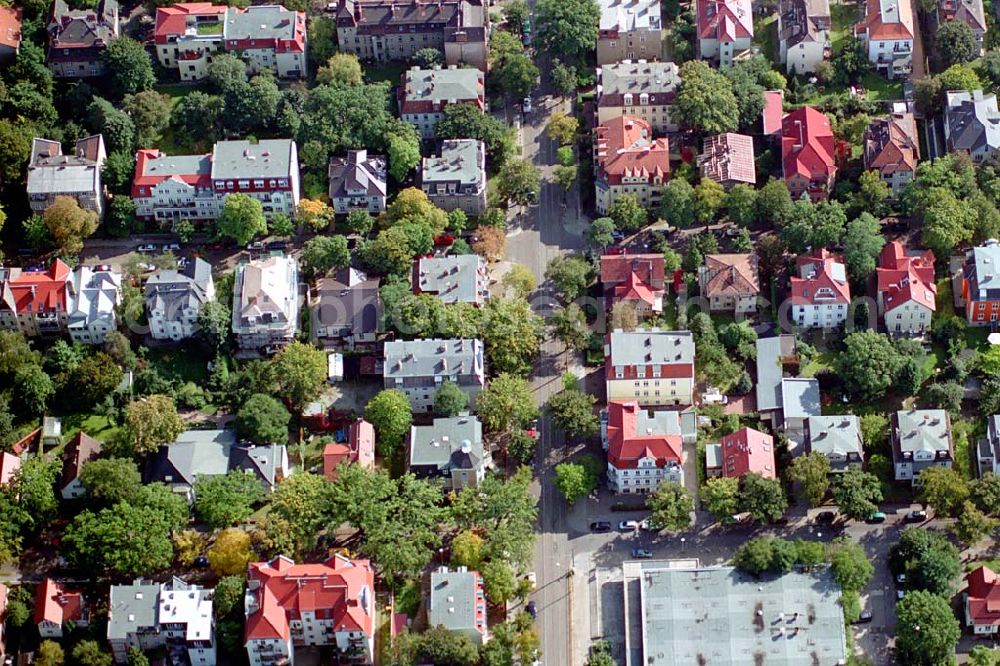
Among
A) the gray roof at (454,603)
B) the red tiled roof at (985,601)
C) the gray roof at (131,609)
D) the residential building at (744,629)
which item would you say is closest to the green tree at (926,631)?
the red tiled roof at (985,601)

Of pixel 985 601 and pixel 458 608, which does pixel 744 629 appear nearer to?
pixel 985 601

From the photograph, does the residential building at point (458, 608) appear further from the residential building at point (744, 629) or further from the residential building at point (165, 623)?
the residential building at point (165, 623)

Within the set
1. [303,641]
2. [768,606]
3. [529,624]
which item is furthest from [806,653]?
[303,641]

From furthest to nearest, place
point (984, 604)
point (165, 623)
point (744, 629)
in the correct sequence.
Answer: point (744, 629) < point (165, 623) < point (984, 604)

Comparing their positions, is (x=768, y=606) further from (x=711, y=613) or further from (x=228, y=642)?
(x=228, y=642)

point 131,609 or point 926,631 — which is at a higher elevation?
point 131,609

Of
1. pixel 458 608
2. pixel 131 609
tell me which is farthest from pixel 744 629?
pixel 131 609
